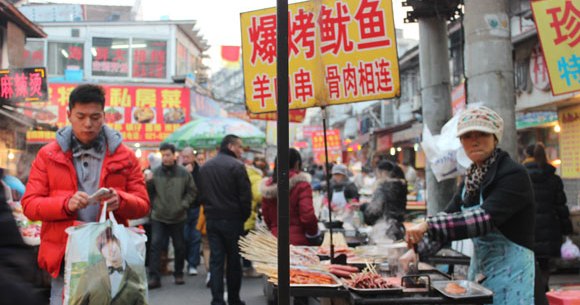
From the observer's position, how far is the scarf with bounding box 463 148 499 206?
3.09 m

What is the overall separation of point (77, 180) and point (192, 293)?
5051 millimetres

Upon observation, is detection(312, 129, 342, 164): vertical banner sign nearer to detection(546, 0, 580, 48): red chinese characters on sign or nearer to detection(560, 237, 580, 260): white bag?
detection(560, 237, 580, 260): white bag

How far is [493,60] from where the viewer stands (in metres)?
5.00

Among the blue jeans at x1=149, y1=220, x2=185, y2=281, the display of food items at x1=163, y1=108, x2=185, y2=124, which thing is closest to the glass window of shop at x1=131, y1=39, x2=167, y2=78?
the display of food items at x1=163, y1=108, x2=185, y2=124

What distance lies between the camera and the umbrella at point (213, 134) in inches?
519

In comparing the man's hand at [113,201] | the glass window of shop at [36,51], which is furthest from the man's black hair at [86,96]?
the glass window of shop at [36,51]

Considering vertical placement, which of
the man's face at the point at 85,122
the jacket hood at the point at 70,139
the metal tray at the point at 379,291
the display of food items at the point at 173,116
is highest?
the display of food items at the point at 173,116

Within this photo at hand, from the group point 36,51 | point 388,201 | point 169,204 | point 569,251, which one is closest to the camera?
point 388,201

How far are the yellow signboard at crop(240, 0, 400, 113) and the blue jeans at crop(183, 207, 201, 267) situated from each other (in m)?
5.47

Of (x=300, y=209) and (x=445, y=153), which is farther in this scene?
(x=445, y=153)

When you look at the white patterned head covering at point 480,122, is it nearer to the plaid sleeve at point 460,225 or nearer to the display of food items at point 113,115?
the plaid sleeve at point 460,225

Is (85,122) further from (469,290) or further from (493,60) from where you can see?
(493,60)

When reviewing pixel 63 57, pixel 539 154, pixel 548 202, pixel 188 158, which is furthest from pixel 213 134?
pixel 63 57

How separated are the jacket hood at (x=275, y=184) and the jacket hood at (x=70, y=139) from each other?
2.67 meters
